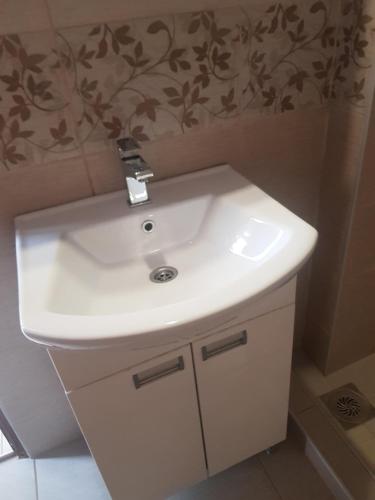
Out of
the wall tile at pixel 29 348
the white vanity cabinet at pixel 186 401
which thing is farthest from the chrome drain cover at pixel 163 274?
the wall tile at pixel 29 348

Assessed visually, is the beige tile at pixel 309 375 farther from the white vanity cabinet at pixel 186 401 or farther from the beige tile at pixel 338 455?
the white vanity cabinet at pixel 186 401

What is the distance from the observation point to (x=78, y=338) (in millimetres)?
562

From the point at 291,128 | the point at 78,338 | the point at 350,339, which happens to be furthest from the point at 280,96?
the point at 350,339

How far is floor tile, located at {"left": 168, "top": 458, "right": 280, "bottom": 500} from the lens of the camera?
116 cm

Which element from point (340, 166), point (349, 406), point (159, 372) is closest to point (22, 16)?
point (159, 372)

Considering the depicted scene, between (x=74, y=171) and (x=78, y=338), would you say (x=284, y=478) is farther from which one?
(x=74, y=171)

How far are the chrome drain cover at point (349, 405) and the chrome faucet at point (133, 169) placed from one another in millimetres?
1000

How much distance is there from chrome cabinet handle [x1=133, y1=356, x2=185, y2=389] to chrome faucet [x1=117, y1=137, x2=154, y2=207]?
0.38 meters

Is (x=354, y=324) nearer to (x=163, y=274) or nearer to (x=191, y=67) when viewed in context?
(x=163, y=274)

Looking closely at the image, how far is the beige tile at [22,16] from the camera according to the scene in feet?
2.23

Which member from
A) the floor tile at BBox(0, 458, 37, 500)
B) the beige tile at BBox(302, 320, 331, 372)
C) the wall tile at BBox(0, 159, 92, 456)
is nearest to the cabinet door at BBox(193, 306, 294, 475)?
the beige tile at BBox(302, 320, 331, 372)

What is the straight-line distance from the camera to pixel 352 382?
4.56 ft

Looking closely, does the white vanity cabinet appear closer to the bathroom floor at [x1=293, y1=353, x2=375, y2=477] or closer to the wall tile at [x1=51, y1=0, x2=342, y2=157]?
the bathroom floor at [x1=293, y1=353, x2=375, y2=477]

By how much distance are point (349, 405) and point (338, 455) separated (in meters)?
0.20
